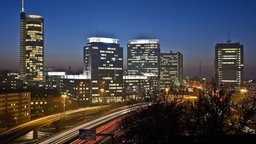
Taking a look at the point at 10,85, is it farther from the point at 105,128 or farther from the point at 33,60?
the point at 105,128

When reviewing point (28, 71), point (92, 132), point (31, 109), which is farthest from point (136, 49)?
point (92, 132)

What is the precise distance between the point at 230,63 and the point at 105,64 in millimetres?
71584

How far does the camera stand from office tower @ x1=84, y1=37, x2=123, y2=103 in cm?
12562

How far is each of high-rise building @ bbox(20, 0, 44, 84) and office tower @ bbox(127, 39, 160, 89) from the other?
49.1 meters

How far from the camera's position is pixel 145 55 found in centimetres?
19125

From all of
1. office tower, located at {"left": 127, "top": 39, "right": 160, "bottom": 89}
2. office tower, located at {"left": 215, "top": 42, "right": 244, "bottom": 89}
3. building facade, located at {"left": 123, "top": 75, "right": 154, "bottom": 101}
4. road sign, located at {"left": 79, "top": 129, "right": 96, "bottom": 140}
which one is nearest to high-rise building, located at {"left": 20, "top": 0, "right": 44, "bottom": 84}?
office tower, located at {"left": 127, "top": 39, "right": 160, "bottom": 89}

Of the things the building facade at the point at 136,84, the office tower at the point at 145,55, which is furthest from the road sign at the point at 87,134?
the office tower at the point at 145,55

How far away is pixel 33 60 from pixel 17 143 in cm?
14717

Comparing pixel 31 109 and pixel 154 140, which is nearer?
pixel 154 140

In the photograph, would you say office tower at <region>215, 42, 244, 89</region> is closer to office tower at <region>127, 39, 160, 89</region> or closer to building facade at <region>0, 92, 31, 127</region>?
office tower at <region>127, 39, 160, 89</region>

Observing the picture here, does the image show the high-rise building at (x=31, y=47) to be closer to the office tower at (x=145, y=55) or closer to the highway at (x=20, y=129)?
the office tower at (x=145, y=55)

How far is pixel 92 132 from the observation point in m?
21.9

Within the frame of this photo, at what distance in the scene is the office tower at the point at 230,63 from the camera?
552 feet

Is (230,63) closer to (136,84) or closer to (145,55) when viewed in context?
(145,55)
